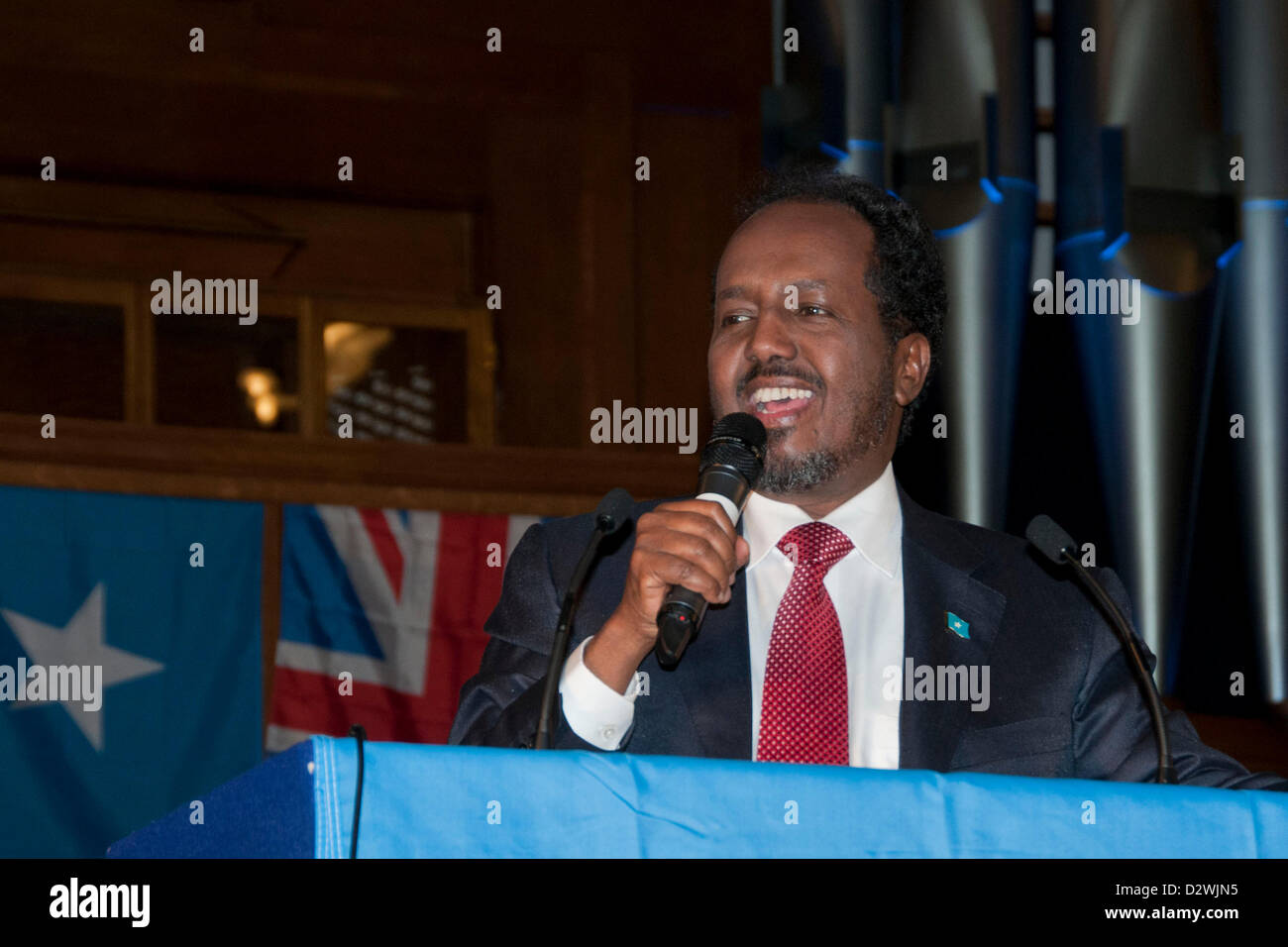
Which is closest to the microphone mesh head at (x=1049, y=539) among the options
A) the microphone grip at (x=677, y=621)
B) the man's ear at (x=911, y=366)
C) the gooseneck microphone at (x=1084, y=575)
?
the gooseneck microphone at (x=1084, y=575)

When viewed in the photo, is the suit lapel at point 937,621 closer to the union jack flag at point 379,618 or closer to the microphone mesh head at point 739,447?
the microphone mesh head at point 739,447

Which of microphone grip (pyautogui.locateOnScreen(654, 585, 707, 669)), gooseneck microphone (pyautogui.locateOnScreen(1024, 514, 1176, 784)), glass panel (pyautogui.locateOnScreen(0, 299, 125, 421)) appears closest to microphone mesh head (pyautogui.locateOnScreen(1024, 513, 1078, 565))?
gooseneck microphone (pyautogui.locateOnScreen(1024, 514, 1176, 784))

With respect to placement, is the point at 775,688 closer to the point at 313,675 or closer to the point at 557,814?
the point at 557,814

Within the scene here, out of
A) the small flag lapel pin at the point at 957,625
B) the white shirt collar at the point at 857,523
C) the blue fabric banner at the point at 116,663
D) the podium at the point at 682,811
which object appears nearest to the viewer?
the podium at the point at 682,811

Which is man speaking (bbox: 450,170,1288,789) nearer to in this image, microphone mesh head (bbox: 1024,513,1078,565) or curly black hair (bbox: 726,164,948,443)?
curly black hair (bbox: 726,164,948,443)

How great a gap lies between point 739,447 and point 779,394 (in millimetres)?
472

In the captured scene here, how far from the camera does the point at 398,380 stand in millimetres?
5535

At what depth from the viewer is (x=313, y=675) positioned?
4867mm

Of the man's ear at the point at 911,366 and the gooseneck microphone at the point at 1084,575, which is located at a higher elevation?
the man's ear at the point at 911,366

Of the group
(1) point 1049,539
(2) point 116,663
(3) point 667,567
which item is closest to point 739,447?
(3) point 667,567

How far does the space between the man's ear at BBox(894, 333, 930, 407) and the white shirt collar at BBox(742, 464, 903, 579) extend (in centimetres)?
20

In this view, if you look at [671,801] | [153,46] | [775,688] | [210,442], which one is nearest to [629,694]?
[775,688]

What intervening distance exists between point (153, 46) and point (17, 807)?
7.43ft

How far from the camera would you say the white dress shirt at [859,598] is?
2029mm
